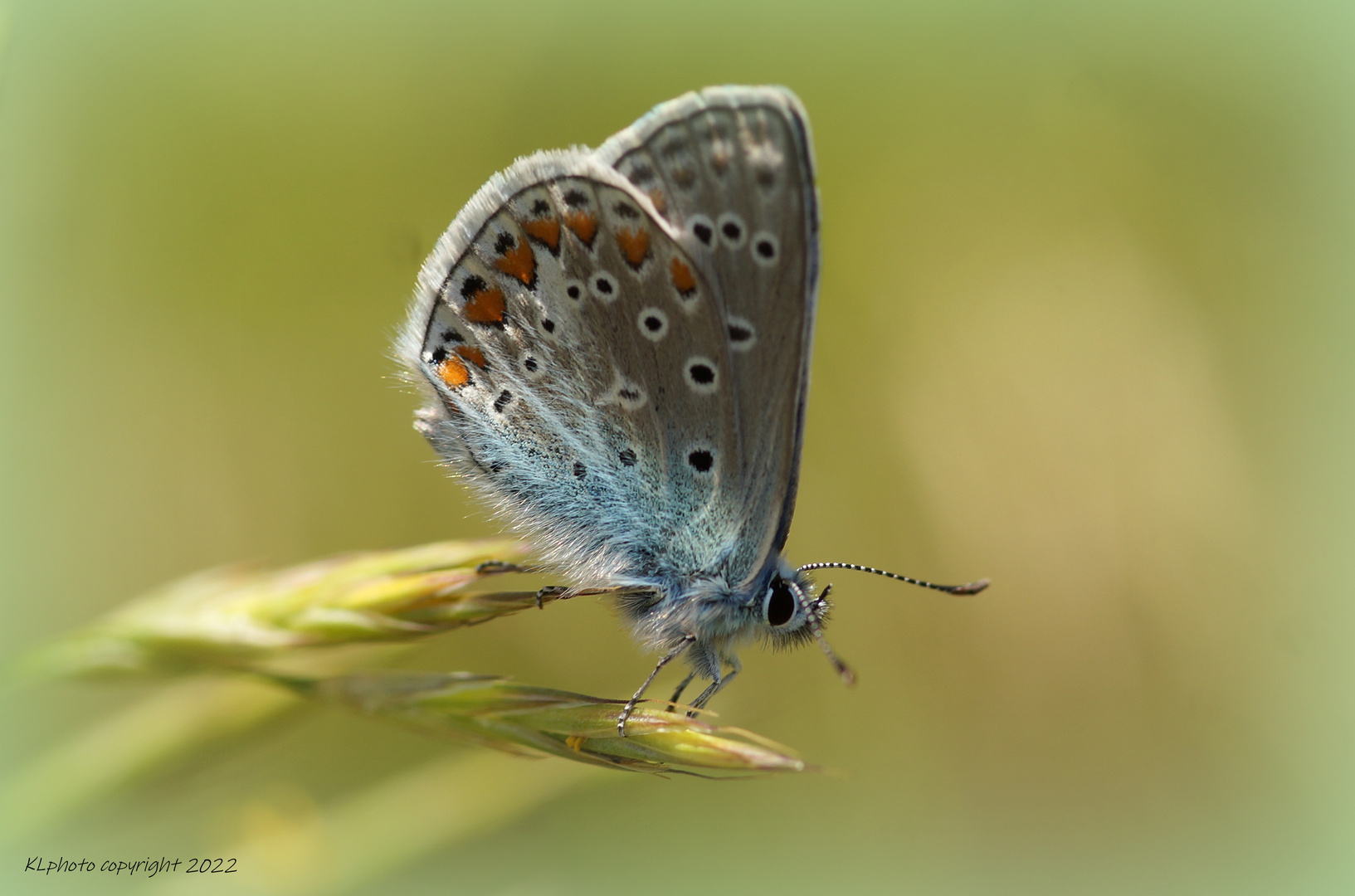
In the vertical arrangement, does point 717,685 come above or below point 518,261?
below

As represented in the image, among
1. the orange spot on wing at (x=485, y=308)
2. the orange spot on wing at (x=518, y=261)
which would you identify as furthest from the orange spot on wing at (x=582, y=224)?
the orange spot on wing at (x=485, y=308)

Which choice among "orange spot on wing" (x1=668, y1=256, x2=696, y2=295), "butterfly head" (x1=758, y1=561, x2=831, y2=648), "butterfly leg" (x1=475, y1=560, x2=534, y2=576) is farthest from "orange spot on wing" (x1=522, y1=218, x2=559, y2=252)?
"butterfly head" (x1=758, y1=561, x2=831, y2=648)

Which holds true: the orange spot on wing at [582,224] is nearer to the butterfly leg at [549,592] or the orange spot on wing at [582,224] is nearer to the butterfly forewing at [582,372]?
the butterfly forewing at [582,372]

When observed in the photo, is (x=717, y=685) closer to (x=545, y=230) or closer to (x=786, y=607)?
(x=786, y=607)

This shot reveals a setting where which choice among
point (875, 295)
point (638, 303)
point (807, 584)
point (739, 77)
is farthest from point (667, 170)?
point (739, 77)

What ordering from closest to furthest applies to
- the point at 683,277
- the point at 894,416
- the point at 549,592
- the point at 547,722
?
the point at 547,722, the point at 549,592, the point at 683,277, the point at 894,416

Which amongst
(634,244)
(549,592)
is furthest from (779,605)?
(634,244)
